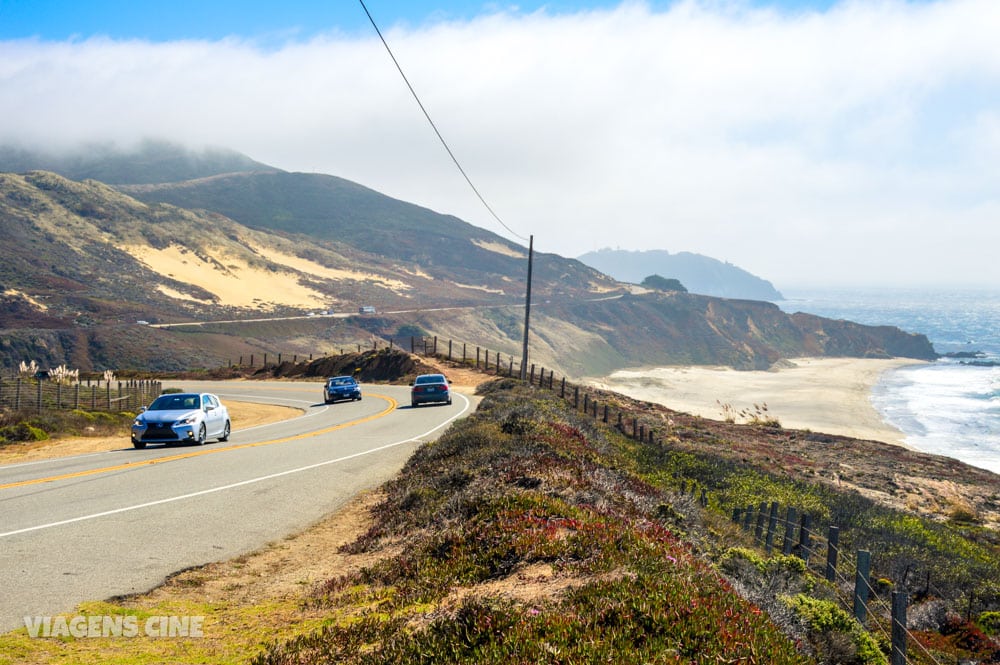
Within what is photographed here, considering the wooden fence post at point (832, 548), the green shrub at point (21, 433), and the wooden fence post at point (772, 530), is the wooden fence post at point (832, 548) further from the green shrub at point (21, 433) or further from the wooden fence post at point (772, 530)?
the green shrub at point (21, 433)

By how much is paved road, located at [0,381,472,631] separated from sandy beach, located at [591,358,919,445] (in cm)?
4998

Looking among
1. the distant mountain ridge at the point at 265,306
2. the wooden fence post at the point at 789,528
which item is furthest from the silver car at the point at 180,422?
the distant mountain ridge at the point at 265,306

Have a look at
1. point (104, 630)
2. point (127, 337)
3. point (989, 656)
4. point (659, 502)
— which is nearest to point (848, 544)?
point (989, 656)

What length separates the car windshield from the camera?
66.3ft

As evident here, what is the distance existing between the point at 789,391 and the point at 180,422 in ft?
302

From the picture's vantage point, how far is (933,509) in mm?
24828

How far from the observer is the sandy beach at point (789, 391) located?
6656cm

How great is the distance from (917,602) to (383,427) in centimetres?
1709

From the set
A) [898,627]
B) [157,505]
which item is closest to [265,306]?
[157,505]

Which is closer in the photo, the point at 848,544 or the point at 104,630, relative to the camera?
the point at 104,630

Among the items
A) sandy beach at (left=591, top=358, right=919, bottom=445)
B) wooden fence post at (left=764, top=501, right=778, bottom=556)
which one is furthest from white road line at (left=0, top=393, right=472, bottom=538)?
sandy beach at (left=591, top=358, right=919, bottom=445)

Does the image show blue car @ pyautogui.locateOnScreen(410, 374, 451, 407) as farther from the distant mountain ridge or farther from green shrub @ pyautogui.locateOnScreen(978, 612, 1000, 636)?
the distant mountain ridge

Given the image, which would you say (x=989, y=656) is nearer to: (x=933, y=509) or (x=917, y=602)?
(x=917, y=602)

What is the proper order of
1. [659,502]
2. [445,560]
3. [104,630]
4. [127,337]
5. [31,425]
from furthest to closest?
[127,337], [31,425], [659,502], [445,560], [104,630]
